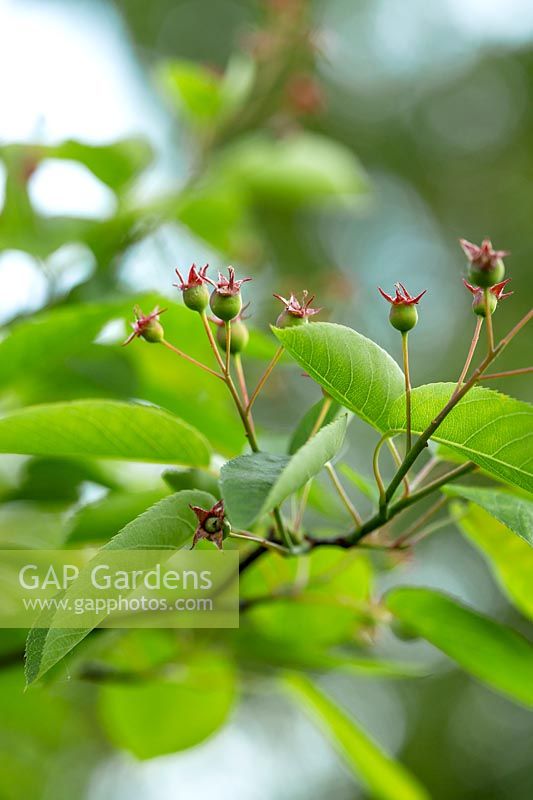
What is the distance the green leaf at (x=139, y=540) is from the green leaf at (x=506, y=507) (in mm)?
211

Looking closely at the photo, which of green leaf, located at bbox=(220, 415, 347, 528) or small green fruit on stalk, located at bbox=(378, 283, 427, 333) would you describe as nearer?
green leaf, located at bbox=(220, 415, 347, 528)

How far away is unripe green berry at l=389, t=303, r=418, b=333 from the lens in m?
0.66

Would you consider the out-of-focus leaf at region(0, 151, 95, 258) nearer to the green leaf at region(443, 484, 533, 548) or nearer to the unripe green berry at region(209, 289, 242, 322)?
the unripe green berry at region(209, 289, 242, 322)

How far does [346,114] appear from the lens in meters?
5.24

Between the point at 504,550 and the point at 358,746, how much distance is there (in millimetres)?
503

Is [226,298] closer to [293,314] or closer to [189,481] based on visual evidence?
[293,314]

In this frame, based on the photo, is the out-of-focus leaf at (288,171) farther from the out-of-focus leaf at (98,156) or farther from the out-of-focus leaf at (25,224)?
the out-of-focus leaf at (25,224)

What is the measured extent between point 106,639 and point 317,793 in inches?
158

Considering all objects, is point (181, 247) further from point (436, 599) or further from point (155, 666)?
point (436, 599)

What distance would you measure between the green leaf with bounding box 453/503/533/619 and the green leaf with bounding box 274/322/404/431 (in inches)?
12.5

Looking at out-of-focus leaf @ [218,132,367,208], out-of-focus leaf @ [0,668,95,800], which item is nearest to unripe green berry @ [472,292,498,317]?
out-of-focus leaf @ [0,668,95,800]

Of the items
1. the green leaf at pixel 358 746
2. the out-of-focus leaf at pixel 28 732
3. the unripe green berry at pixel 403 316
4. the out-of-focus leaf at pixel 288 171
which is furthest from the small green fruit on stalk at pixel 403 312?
the out-of-focus leaf at pixel 288 171

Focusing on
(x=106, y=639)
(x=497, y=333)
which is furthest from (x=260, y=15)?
(x=106, y=639)

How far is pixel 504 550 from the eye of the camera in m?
0.93
